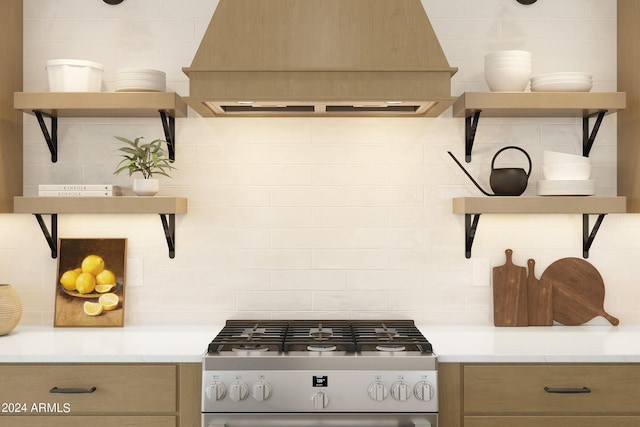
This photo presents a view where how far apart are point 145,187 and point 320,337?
946mm

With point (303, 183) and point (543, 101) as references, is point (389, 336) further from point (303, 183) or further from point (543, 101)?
point (543, 101)

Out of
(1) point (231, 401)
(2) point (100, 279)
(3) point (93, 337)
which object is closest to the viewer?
(1) point (231, 401)

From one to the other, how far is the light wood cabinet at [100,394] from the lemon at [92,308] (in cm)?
56

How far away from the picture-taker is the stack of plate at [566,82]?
253cm

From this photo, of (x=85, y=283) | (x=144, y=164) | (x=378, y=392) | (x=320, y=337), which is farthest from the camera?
(x=85, y=283)

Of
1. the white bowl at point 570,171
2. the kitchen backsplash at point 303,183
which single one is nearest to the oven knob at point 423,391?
the kitchen backsplash at point 303,183

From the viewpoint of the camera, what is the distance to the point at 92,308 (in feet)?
8.88

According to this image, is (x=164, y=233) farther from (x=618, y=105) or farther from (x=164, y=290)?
(x=618, y=105)

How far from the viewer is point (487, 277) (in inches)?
110

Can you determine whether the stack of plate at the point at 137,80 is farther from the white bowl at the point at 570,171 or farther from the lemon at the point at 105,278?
the white bowl at the point at 570,171

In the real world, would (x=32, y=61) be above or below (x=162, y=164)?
above

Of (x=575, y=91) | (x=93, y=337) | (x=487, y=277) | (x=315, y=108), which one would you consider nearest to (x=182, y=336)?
(x=93, y=337)

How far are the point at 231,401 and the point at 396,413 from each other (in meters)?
0.57

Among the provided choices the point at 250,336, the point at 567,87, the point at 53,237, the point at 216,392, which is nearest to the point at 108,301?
the point at 53,237
